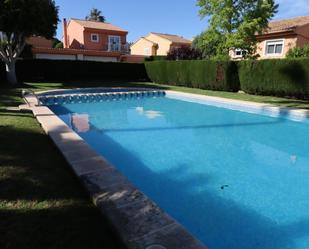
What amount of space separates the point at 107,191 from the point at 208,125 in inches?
304

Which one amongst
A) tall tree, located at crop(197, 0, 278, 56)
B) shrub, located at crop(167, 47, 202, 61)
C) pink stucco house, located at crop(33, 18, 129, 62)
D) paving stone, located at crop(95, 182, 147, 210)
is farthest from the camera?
pink stucco house, located at crop(33, 18, 129, 62)

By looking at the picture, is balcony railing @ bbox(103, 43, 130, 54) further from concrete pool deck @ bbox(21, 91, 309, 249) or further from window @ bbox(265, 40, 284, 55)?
concrete pool deck @ bbox(21, 91, 309, 249)

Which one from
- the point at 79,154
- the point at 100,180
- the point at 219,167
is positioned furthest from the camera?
the point at 219,167

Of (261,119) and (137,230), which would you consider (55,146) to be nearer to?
(137,230)

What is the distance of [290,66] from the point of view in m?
14.2

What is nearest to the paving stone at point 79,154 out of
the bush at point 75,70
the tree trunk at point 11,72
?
the tree trunk at point 11,72

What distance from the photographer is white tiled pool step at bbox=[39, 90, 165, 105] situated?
49.9 feet

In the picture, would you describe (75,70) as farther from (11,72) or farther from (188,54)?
(188,54)

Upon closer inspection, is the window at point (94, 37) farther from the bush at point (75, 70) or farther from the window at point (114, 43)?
the bush at point (75, 70)

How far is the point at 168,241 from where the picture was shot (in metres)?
2.52

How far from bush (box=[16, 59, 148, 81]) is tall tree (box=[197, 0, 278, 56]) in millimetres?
8672

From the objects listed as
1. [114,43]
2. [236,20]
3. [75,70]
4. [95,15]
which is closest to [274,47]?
[236,20]

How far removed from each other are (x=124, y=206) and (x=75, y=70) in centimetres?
2372

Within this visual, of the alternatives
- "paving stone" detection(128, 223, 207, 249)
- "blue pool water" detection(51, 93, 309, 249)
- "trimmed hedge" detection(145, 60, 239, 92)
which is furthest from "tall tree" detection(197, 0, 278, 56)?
"paving stone" detection(128, 223, 207, 249)
